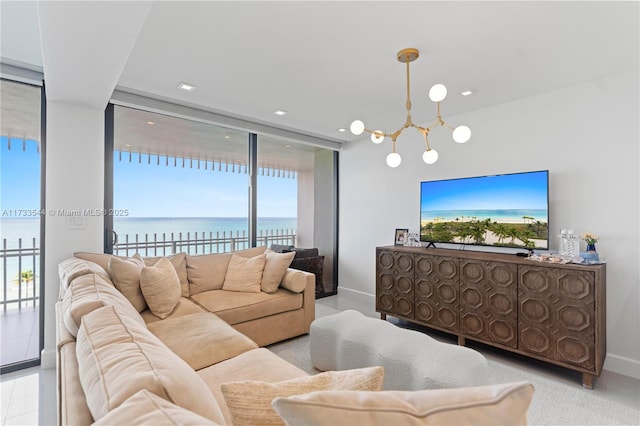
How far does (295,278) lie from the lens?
10.8ft

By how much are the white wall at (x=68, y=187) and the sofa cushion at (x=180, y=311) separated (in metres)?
0.94

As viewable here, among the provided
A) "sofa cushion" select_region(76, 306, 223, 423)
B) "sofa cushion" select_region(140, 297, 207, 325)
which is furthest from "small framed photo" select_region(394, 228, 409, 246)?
"sofa cushion" select_region(76, 306, 223, 423)

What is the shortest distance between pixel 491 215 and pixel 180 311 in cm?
308

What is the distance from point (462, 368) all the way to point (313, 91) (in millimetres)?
2561

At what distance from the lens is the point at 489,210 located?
3291 mm

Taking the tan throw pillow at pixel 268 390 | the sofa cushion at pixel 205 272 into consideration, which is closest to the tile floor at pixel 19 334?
the sofa cushion at pixel 205 272

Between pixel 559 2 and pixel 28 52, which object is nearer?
pixel 559 2

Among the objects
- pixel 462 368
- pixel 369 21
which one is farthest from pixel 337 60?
pixel 462 368

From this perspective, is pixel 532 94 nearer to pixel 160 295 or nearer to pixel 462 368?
pixel 462 368

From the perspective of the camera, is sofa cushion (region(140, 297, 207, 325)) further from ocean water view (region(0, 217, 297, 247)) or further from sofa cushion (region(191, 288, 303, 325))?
ocean water view (region(0, 217, 297, 247))

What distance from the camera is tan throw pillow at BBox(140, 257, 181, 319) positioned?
2.45 meters

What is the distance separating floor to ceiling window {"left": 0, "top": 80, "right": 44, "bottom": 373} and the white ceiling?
46 cm

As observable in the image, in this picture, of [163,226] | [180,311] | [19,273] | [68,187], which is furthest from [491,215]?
[19,273]

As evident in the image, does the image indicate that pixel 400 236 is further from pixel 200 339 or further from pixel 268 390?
pixel 268 390
